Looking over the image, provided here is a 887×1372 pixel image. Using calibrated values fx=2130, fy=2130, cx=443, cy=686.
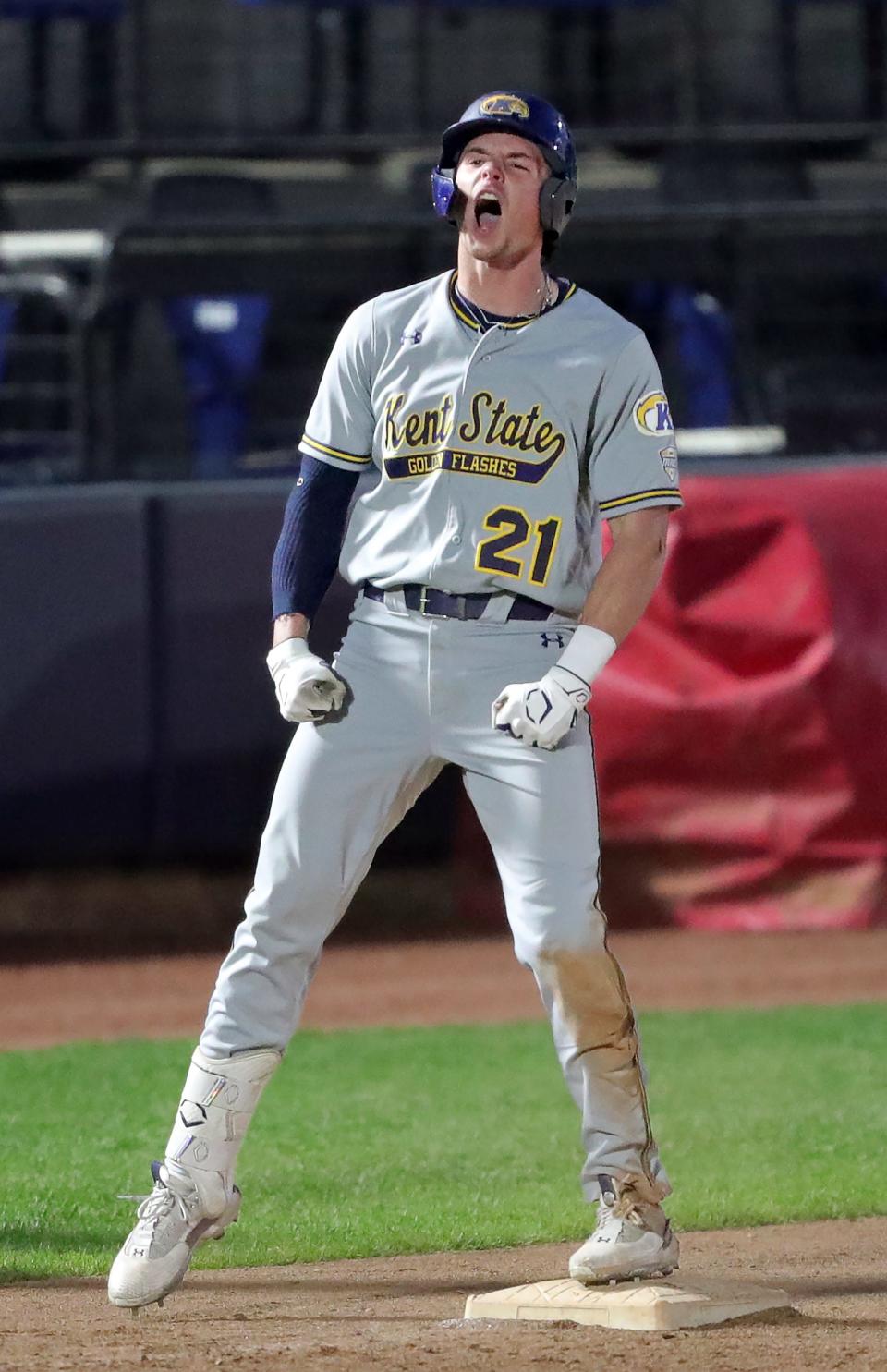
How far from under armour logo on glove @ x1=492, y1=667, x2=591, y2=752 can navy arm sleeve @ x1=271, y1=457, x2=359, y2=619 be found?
1.42 feet

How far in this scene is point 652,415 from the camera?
3.43 metres

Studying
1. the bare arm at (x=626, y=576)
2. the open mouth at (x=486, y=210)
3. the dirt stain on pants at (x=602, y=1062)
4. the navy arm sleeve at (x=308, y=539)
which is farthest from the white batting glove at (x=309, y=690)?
the open mouth at (x=486, y=210)

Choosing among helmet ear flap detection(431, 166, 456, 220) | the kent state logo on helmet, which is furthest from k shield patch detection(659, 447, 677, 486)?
A: helmet ear flap detection(431, 166, 456, 220)

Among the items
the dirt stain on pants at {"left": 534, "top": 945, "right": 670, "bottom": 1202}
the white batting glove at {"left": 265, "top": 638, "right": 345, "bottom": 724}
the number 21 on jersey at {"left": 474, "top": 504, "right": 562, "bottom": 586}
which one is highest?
the number 21 on jersey at {"left": 474, "top": 504, "right": 562, "bottom": 586}

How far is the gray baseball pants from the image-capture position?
334cm

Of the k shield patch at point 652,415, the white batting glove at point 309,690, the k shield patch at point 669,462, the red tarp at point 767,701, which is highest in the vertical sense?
the k shield patch at point 652,415

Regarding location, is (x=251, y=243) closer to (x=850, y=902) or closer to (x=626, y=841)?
(x=626, y=841)

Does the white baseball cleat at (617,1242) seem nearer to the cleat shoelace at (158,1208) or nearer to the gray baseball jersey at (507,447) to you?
the cleat shoelace at (158,1208)

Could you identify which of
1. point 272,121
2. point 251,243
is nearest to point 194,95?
point 272,121

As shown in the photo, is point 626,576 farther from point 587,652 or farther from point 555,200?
point 555,200

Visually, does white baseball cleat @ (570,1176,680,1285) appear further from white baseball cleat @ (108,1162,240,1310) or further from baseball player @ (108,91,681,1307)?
white baseball cleat @ (108,1162,240,1310)

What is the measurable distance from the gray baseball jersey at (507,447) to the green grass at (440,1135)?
4.85ft

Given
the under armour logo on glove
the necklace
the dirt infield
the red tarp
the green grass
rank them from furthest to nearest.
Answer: the red tarp, the green grass, the necklace, the under armour logo on glove, the dirt infield

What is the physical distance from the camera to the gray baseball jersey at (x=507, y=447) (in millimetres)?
3385
